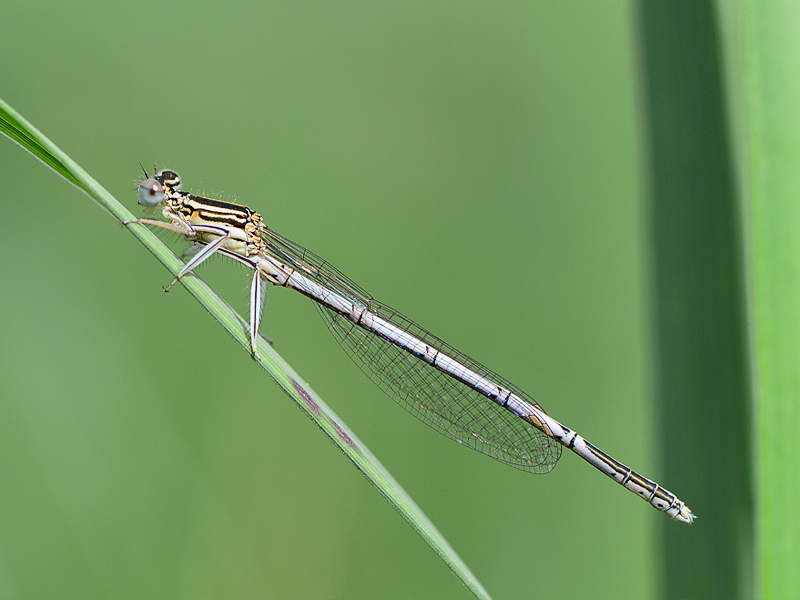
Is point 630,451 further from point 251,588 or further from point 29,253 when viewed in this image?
point 29,253

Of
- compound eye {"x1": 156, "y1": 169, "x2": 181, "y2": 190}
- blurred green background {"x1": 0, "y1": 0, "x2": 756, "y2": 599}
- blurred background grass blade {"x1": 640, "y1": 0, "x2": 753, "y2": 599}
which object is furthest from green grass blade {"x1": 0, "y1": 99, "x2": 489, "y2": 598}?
compound eye {"x1": 156, "y1": 169, "x2": 181, "y2": 190}

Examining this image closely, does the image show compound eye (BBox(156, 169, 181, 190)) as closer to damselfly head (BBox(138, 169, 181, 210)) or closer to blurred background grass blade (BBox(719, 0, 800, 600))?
damselfly head (BBox(138, 169, 181, 210))

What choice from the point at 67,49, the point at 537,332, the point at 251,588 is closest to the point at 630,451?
the point at 537,332

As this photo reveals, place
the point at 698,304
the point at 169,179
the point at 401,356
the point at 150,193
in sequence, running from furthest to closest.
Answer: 1. the point at 401,356
2. the point at 169,179
3. the point at 150,193
4. the point at 698,304

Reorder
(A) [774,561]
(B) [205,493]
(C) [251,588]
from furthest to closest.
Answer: (B) [205,493] → (C) [251,588] → (A) [774,561]

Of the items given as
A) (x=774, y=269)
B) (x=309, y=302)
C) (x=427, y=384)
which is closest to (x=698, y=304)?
(x=774, y=269)

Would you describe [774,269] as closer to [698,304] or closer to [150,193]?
[698,304]
